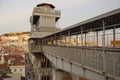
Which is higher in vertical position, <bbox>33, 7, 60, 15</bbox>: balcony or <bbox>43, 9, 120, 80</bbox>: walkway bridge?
<bbox>33, 7, 60, 15</bbox>: balcony

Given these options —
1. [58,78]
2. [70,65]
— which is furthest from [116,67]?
[58,78]

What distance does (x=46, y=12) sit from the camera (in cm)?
3428

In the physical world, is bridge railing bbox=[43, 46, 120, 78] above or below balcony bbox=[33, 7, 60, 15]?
below

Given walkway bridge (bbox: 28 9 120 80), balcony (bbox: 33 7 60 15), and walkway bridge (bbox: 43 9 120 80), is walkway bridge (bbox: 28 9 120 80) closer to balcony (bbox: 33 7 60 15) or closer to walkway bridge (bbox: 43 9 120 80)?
walkway bridge (bbox: 43 9 120 80)

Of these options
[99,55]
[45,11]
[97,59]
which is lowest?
[97,59]

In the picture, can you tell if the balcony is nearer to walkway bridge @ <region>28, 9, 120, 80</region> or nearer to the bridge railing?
walkway bridge @ <region>28, 9, 120, 80</region>

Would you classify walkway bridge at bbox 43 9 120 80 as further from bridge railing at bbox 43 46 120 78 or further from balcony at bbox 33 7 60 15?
balcony at bbox 33 7 60 15

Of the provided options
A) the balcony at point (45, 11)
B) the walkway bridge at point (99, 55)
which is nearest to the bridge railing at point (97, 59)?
the walkway bridge at point (99, 55)

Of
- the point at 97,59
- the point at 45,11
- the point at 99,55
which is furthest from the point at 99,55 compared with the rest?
the point at 45,11

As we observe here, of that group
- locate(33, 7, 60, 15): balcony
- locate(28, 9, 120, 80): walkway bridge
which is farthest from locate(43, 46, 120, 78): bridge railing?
locate(33, 7, 60, 15): balcony

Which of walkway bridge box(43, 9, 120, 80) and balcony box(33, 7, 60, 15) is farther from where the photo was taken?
balcony box(33, 7, 60, 15)

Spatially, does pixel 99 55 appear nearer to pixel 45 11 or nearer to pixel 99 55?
pixel 99 55

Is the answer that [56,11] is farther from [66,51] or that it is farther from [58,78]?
[66,51]

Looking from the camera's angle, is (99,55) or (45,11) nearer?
(99,55)
